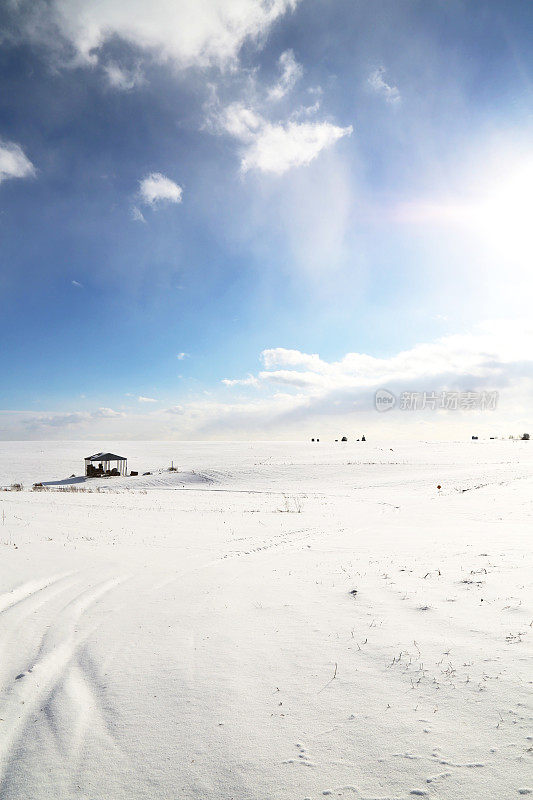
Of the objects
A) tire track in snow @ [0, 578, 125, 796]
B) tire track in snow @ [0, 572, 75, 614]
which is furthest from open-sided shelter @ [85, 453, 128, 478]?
tire track in snow @ [0, 578, 125, 796]

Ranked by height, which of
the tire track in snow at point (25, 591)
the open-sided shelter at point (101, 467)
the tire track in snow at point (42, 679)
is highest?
the open-sided shelter at point (101, 467)

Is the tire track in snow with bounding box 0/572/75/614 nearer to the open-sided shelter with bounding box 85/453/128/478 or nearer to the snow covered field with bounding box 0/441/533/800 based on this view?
the snow covered field with bounding box 0/441/533/800

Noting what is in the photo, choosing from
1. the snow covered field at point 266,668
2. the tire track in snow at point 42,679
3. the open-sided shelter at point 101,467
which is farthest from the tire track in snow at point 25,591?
the open-sided shelter at point 101,467

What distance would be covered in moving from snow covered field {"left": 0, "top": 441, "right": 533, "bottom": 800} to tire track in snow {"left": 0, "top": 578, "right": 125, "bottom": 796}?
24 mm

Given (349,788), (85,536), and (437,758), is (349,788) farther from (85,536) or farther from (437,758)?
(85,536)

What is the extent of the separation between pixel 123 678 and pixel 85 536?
9499mm

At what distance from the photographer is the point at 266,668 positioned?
16.5ft

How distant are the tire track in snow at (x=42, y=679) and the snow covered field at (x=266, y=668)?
0.08 feet

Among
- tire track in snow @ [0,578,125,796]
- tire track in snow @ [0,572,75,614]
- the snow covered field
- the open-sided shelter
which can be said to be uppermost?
the open-sided shelter

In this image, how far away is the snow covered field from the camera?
135 inches

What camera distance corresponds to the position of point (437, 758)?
350 centimetres

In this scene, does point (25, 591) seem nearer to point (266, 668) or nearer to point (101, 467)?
point (266, 668)

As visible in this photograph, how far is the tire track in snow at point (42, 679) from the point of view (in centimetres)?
392

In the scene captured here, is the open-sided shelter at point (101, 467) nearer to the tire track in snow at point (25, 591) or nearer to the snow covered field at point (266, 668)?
the snow covered field at point (266, 668)
